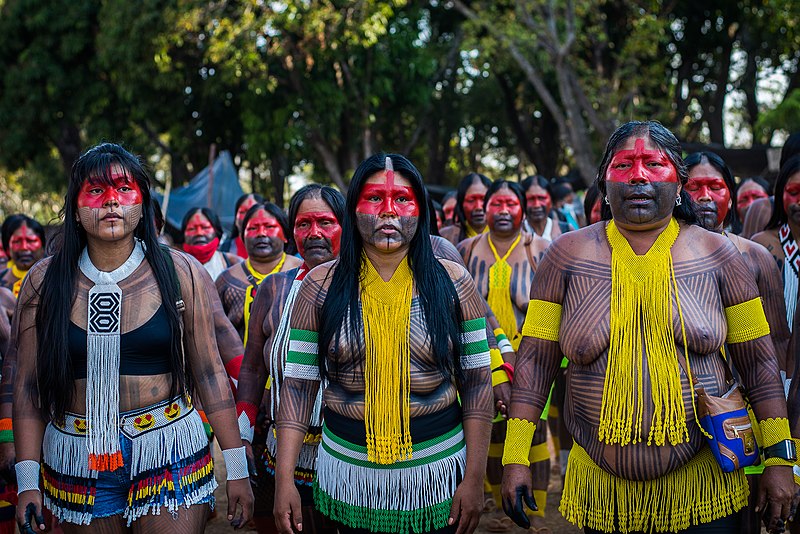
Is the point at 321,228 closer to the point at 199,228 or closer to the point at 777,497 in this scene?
the point at 777,497

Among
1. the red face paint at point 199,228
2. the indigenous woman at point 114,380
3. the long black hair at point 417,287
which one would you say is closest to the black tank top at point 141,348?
the indigenous woman at point 114,380

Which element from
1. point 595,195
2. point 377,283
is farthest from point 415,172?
point 595,195

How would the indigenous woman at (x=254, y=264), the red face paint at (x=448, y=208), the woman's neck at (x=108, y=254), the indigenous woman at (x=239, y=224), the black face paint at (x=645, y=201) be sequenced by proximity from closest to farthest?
the black face paint at (x=645, y=201) < the woman's neck at (x=108, y=254) < the indigenous woman at (x=254, y=264) < the indigenous woman at (x=239, y=224) < the red face paint at (x=448, y=208)

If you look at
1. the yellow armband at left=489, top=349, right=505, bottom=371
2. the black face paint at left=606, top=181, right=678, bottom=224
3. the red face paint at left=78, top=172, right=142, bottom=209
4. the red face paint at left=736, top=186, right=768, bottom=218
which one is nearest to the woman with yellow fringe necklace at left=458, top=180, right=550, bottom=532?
the yellow armband at left=489, top=349, right=505, bottom=371

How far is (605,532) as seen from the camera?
127 inches

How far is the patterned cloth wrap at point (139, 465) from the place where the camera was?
132 inches

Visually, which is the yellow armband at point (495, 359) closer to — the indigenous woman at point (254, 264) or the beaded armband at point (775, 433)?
the beaded armband at point (775, 433)

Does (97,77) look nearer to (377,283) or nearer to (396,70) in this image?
(396,70)

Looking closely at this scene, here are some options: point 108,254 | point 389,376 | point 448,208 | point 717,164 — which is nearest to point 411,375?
point 389,376

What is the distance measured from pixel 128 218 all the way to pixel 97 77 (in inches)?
738

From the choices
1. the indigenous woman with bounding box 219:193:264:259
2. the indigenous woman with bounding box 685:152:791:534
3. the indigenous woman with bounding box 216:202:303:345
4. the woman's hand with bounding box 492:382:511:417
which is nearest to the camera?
the indigenous woman with bounding box 685:152:791:534

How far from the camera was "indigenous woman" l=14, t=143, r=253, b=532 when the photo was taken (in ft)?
10.9

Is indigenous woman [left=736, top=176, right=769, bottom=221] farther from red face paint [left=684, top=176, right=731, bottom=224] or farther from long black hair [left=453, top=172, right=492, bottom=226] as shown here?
red face paint [left=684, top=176, right=731, bottom=224]

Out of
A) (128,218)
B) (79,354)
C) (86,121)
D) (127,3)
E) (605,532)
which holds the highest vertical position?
(127,3)
